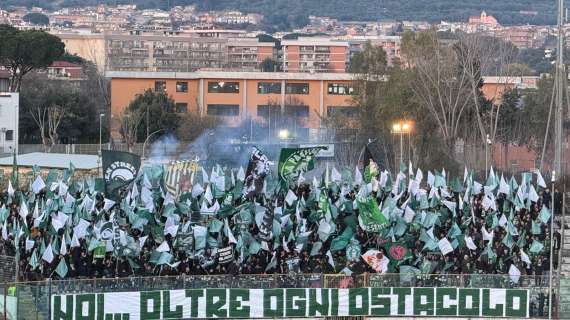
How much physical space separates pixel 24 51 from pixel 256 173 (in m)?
52.2

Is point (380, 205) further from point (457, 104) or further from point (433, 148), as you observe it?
point (457, 104)

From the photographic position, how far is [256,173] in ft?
125

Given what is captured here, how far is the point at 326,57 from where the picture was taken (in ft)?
567

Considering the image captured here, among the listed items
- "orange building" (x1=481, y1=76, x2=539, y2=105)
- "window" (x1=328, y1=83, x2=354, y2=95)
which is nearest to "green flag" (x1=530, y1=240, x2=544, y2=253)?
"orange building" (x1=481, y1=76, x2=539, y2=105)

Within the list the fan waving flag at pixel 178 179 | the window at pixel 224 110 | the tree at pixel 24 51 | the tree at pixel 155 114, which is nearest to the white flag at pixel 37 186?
the fan waving flag at pixel 178 179

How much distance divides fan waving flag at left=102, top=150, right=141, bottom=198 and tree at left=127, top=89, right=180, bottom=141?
4514cm

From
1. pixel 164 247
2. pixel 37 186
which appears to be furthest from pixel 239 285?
pixel 37 186

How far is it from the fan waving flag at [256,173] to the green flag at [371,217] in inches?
149

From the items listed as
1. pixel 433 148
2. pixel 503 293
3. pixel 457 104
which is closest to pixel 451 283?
pixel 503 293

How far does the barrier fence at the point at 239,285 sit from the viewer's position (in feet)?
102

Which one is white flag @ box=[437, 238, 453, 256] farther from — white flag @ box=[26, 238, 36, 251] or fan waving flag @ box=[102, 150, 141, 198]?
white flag @ box=[26, 238, 36, 251]

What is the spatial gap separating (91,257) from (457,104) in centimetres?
3595

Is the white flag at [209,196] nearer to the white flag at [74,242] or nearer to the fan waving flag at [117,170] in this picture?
the fan waving flag at [117,170]

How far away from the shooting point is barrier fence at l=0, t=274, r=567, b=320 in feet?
102
